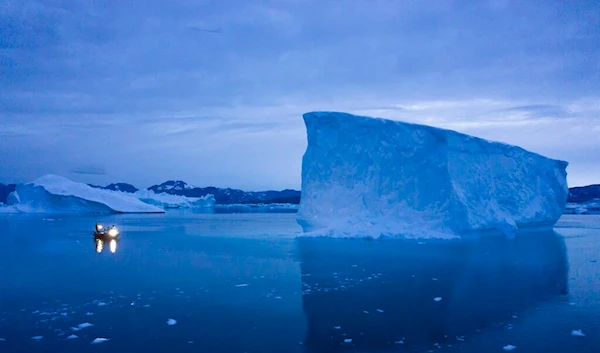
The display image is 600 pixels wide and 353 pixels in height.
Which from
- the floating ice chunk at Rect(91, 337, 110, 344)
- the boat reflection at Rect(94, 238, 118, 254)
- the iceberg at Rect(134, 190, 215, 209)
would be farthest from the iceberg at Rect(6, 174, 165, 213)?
the floating ice chunk at Rect(91, 337, 110, 344)

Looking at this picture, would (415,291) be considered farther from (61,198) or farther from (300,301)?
(61,198)

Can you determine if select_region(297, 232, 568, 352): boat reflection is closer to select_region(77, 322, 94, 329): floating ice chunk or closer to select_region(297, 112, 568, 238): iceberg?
select_region(77, 322, 94, 329): floating ice chunk

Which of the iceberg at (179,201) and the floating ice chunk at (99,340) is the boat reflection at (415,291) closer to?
the floating ice chunk at (99,340)

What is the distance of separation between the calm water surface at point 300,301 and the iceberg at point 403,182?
4.28 m

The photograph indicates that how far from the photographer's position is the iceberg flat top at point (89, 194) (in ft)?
145

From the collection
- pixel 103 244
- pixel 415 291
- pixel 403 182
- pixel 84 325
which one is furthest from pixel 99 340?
pixel 403 182

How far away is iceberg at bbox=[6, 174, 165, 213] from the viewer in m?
44.5

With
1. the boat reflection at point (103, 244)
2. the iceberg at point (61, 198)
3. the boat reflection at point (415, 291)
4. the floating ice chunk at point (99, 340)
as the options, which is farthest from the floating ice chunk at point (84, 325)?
the iceberg at point (61, 198)

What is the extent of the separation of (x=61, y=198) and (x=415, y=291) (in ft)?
147

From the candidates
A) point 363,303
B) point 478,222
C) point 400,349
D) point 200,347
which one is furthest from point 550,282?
point 478,222

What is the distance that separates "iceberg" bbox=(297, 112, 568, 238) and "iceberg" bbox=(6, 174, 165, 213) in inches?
1285

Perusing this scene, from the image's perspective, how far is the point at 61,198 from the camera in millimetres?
44875

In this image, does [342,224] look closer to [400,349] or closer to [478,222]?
[478,222]

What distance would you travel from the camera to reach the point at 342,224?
1770 cm
